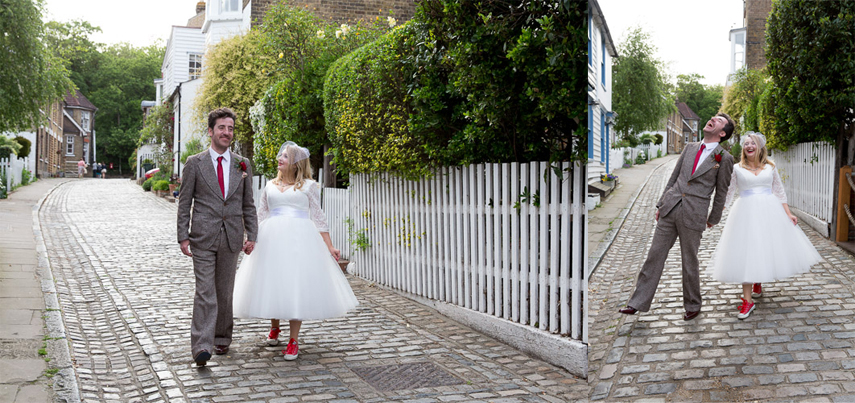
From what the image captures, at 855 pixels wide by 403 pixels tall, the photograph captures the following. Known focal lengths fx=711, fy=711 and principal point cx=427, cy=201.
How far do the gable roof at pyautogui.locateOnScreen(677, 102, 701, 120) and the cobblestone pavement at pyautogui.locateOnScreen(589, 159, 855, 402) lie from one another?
1.77ft

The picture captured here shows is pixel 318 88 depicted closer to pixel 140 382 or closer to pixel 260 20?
pixel 140 382

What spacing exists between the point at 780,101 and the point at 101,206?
21.2 meters

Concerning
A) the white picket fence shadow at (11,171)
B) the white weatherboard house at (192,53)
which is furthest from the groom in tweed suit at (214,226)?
the white picket fence shadow at (11,171)

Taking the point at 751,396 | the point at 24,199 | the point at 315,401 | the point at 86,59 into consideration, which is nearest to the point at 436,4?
the point at 315,401

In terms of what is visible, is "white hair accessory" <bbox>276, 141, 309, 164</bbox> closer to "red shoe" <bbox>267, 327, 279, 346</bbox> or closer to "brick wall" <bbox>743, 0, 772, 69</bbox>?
"red shoe" <bbox>267, 327, 279, 346</bbox>

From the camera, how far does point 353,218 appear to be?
10.3 meters

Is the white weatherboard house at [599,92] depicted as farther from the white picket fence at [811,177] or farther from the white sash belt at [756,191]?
the white picket fence at [811,177]

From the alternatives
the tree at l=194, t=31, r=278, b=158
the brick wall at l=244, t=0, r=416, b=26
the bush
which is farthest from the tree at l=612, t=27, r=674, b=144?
the bush

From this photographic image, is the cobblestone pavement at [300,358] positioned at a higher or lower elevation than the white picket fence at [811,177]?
lower

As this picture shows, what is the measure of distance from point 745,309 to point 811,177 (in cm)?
370

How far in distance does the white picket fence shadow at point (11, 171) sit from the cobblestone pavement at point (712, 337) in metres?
24.2

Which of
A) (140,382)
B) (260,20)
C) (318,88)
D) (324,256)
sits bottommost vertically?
(140,382)

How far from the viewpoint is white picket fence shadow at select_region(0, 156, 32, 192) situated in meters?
24.9

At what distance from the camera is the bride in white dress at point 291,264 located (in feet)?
19.4
